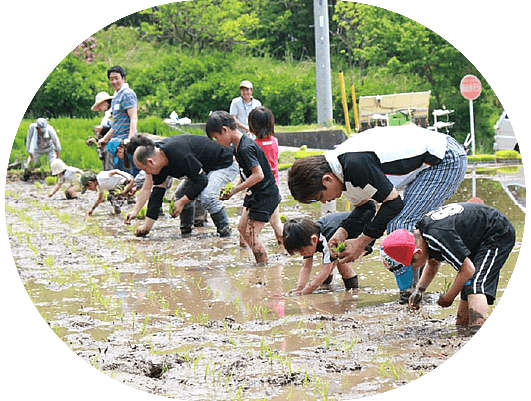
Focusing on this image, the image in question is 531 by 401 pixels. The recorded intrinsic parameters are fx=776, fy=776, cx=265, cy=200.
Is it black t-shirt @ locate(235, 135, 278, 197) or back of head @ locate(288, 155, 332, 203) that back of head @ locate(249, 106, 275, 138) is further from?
back of head @ locate(288, 155, 332, 203)

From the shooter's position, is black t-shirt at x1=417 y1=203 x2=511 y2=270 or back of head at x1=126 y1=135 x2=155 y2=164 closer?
black t-shirt at x1=417 y1=203 x2=511 y2=270

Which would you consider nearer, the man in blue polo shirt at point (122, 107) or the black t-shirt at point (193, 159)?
the black t-shirt at point (193, 159)

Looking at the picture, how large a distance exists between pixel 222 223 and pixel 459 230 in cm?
432

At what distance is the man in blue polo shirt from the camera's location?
10.8m

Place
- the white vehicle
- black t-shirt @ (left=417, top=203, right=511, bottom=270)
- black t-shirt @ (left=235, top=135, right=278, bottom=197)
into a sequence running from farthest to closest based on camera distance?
the white vehicle
black t-shirt @ (left=235, top=135, right=278, bottom=197)
black t-shirt @ (left=417, top=203, right=511, bottom=270)

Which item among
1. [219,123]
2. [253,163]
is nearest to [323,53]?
[219,123]

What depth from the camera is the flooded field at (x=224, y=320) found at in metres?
4.43

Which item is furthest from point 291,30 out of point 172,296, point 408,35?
point 172,296

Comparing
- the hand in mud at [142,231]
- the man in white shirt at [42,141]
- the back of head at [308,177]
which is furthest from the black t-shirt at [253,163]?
the man in white shirt at [42,141]

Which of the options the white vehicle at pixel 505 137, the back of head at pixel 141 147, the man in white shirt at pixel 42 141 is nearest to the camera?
the back of head at pixel 141 147

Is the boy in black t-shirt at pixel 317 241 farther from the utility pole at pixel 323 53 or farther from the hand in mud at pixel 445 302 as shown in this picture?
the utility pole at pixel 323 53

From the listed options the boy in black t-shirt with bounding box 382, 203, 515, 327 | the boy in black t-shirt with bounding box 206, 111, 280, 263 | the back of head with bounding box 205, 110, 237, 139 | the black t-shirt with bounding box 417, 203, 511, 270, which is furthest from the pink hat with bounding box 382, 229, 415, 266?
the back of head with bounding box 205, 110, 237, 139

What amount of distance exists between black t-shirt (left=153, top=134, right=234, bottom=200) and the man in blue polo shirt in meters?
2.16

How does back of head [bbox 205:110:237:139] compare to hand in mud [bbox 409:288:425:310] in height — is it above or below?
above
